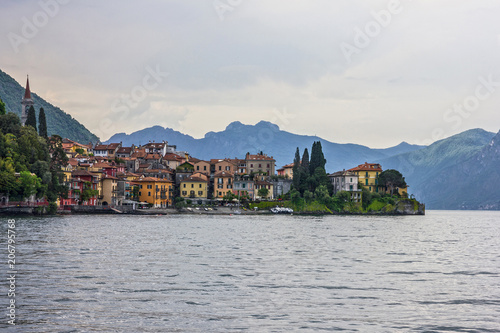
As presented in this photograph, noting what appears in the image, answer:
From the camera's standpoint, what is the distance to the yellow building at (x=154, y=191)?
14550 centimetres

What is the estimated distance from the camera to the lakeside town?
137 metres

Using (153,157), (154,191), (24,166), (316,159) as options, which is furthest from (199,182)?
(24,166)

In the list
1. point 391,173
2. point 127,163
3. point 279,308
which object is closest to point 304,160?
point 391,173

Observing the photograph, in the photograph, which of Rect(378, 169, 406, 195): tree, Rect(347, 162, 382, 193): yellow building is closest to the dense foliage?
Rect(347, 162, 382, 193): yellow building

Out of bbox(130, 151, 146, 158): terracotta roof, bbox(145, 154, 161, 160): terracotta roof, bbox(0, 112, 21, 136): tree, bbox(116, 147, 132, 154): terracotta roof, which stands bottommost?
bbox(0, 112, 21, 136): tree

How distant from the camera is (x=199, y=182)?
151000mm

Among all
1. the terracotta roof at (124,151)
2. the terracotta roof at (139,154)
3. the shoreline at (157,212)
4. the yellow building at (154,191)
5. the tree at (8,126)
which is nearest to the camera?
the shoreline at (157,212)

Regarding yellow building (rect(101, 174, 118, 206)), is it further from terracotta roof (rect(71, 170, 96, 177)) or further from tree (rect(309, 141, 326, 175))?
tree (rect(309, 141, 326, 175))

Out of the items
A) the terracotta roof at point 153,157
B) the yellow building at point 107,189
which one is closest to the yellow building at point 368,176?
the terracotta roof at point 153,157

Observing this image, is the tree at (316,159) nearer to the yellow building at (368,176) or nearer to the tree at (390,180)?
the yellow building at (368,176)

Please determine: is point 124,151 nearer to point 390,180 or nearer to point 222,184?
point 222,184

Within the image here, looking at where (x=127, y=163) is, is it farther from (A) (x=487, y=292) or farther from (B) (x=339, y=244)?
(A) (x=487, y=292)

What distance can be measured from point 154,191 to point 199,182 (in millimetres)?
11554

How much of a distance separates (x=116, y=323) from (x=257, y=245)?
29.7 m
